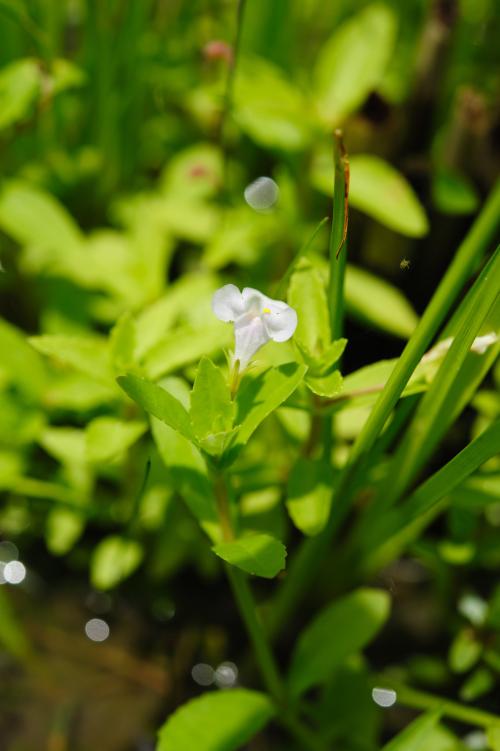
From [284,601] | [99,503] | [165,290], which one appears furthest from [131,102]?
[284,601]

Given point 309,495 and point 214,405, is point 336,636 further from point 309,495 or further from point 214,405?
point 214,405

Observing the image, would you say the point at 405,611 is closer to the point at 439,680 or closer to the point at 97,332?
the point at 439,680

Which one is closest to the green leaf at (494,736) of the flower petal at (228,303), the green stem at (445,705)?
the green stem at (445,705)

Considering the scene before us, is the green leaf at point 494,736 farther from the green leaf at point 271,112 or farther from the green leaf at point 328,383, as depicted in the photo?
the green leaf at point 271,112

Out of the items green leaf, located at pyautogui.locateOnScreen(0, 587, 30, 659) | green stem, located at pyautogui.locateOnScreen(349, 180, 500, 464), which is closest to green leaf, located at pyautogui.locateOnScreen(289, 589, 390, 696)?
green stem, located at pyautogui.locateOnScreen(349, 180, 500, 464)

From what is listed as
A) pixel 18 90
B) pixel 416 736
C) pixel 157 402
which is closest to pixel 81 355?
pixel 157 402

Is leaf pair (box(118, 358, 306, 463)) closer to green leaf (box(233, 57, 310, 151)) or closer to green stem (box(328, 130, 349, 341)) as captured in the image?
green stem (box(328, 130, 349, 341))
